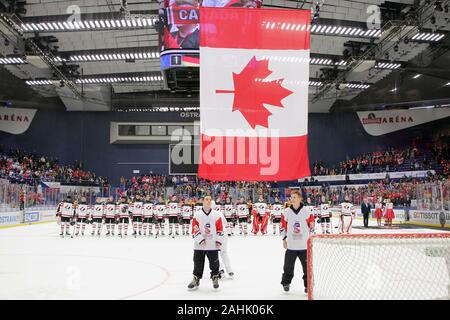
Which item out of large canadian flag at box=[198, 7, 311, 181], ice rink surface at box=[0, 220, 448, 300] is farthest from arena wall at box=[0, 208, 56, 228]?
large canadian flag at box=[198, 7, 311, 181]

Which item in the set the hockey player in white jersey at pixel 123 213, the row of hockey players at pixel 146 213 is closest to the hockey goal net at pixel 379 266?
the row of hockey players at pixel 146 213

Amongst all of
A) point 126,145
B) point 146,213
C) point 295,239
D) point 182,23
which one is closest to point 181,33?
point 182,23

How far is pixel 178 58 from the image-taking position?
32.5 ft

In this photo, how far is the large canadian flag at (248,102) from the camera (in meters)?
4.66

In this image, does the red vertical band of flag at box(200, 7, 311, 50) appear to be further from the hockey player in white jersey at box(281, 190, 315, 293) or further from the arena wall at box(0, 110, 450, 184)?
the arena wall at box(0, 110, 450, 184)

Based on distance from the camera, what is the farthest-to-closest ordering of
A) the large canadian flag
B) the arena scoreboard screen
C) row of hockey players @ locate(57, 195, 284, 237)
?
row of hockey players @ locate(57, 195, 284, 237) → the arena scoreboard screen → the large canadian flag

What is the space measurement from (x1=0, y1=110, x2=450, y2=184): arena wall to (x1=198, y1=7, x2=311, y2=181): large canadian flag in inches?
1052

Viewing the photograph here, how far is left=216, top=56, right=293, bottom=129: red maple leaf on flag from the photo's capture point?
4660 mm

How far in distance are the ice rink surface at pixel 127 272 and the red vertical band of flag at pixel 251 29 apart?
3012mm

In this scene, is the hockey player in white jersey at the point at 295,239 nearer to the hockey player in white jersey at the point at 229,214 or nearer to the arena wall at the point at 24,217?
the hockey player in white jersey at the point at 229,214

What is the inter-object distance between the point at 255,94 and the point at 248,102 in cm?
13
